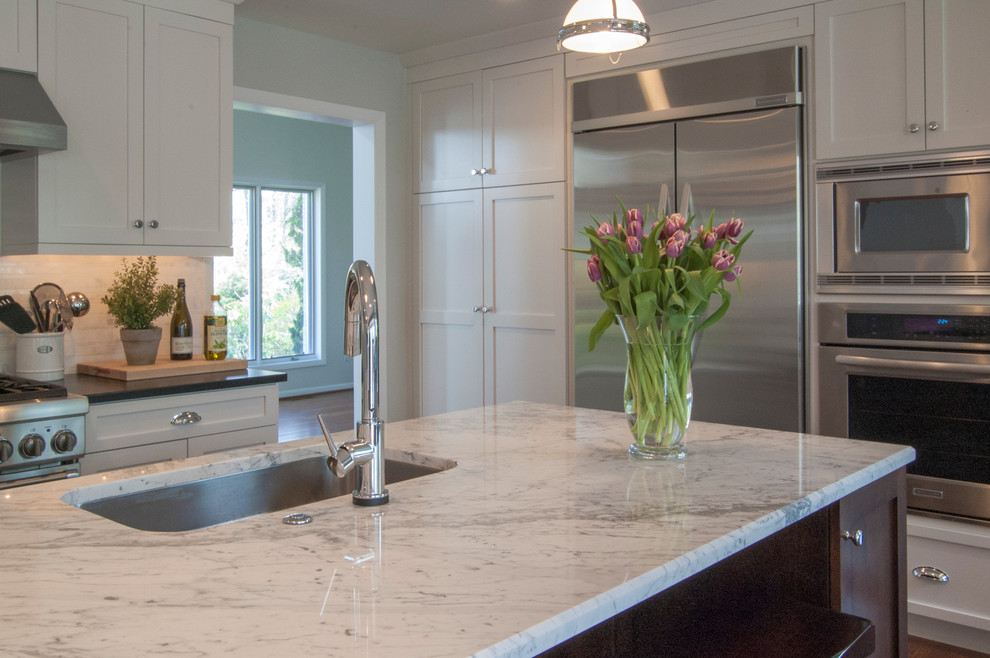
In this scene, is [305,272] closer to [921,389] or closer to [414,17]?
[414,17]

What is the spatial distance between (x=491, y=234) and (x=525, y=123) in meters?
0.58

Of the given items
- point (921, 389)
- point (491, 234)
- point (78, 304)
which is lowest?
point (921, 389)

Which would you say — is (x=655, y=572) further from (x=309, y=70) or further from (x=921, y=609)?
(x=309, y=70)

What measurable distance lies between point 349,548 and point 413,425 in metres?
0.95

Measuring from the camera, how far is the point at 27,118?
8.86 feet

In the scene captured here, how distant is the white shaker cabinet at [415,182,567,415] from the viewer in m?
4.05

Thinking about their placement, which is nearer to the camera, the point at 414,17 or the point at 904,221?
the point at 904,221

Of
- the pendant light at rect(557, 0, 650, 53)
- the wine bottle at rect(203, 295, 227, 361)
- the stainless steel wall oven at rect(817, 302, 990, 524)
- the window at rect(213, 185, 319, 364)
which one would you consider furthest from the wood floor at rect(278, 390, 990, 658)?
the pendant light at rect(557, 0, 650, 53)

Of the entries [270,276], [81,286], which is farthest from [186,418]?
[270,276]

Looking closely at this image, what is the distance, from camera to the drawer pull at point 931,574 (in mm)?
2896

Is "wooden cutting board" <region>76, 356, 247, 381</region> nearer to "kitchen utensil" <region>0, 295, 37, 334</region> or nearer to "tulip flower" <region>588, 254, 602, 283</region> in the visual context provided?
"kitchen utensil" <region>0, 295, 37, 334</region>

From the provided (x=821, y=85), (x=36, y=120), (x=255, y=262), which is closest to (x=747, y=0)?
(x=821, y=85)

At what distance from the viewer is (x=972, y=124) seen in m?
2.83

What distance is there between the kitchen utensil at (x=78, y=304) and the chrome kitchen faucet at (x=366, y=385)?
7.38 ft
